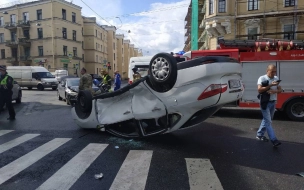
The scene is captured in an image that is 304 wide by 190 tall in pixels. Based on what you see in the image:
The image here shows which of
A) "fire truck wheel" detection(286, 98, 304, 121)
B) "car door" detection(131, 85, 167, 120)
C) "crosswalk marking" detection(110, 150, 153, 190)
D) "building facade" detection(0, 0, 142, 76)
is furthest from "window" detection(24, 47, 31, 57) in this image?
"crosswalk marking" detection(110, 150, 153, 190)

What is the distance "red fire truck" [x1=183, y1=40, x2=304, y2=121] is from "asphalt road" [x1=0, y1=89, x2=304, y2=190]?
3.59 ft

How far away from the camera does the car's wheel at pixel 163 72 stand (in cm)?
446

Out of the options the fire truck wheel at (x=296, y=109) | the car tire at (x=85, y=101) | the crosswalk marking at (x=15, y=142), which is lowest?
the crosswalk marking at (x=15, y=142)

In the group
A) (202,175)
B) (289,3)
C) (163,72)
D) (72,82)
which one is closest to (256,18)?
(289,3)

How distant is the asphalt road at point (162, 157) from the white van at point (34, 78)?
18704 mm

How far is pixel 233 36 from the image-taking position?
23688 millimetres

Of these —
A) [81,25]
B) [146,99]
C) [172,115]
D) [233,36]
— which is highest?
[81,25]

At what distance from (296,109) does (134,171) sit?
671 cm

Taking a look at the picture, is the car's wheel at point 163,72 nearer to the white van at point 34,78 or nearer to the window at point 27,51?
the white van at point 34,78

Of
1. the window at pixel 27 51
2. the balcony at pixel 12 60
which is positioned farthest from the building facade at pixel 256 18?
the balcony at pixel 12 60

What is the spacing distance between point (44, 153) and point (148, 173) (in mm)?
2367

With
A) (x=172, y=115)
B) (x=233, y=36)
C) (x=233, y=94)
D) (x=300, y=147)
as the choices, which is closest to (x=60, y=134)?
(x=172, y=115)

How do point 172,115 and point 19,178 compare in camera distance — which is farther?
point 172,115

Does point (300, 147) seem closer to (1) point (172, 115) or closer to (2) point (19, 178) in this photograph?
(1) point (172, 115)
